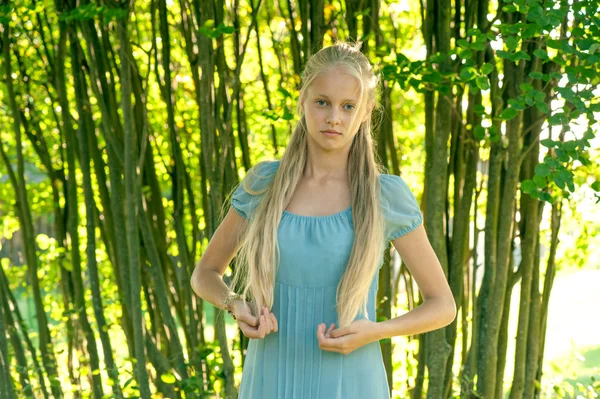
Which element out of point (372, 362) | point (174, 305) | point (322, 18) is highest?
point (322, 18)

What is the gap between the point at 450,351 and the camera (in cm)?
307

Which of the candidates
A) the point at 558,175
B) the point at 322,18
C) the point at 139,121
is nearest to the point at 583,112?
the point at 558,175

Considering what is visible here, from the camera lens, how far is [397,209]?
5.83 ft

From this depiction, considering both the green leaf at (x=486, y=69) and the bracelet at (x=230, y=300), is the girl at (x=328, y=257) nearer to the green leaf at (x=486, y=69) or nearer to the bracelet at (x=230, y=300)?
the bracelet at (x=230, y=300)

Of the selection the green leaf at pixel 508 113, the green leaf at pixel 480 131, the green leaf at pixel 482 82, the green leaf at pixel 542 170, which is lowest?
the green leaf at pixel 542 170

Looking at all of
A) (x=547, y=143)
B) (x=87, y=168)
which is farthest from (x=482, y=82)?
(x=87, y=168)

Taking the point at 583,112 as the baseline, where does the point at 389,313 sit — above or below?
below

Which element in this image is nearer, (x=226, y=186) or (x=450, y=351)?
(x=450, y=351)

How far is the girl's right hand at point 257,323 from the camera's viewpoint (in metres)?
1.65

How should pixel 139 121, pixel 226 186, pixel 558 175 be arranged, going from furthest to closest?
pixel 139 121, pixel 226 186, pixel 558 175

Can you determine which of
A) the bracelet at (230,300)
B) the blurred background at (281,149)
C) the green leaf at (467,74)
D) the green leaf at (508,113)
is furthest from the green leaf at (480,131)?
the bracelet at (230,300)

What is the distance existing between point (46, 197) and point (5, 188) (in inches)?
11.5

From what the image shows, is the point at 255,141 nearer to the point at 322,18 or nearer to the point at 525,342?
the point at 322,18

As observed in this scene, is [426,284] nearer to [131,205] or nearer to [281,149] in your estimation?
[131,205]
